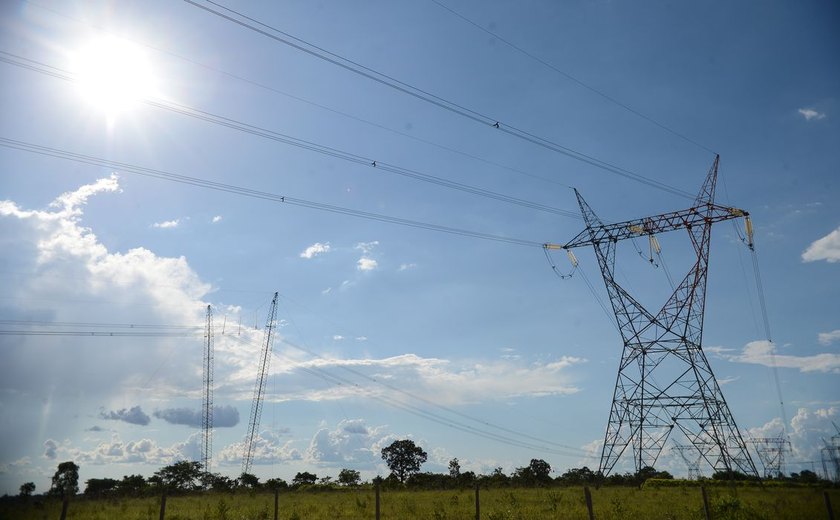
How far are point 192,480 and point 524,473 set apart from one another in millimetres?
62074

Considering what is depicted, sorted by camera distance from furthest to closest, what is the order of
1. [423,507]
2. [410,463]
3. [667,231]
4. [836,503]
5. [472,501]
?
[410,463] → [667,231] → [472,501] → [423,507] → [836,503]

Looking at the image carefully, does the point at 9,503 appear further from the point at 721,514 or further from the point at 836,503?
the point at 836,503

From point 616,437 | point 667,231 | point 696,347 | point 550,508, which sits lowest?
point 550,508

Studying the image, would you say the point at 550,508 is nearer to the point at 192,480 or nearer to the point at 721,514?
the point at 721,514

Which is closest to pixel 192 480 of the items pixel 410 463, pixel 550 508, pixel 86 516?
pixel 410 463

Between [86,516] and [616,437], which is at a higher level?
[616,437]

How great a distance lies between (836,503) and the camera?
3500 centimetres

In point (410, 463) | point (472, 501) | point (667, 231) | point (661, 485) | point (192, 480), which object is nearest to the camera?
point (472, 501)

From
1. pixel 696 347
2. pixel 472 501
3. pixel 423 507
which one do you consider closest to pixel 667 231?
pixel 696 347

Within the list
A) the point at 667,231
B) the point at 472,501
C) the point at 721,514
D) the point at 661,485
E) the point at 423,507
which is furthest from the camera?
the point at 661,485

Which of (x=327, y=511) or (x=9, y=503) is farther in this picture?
(x=327, y=511)

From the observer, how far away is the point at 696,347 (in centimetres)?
6006

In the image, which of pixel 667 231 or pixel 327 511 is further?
pixel 667 231

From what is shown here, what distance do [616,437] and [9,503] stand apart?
171 feet
